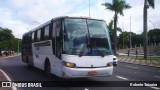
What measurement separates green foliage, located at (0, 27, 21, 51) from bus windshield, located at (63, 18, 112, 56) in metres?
119

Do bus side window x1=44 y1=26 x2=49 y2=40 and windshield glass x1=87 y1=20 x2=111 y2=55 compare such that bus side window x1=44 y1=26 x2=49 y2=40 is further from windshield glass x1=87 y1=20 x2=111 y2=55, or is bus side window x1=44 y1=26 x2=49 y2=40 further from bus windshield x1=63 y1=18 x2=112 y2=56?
windshield glass x1=87 y1=20 x2=111 y2=55

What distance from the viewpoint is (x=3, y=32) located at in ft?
462

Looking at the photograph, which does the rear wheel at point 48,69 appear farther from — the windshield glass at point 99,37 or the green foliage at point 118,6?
the green foliage at point 118,6

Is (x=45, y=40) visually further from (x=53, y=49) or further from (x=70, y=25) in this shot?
(x=70, y=25)

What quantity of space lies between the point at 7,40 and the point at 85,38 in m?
132

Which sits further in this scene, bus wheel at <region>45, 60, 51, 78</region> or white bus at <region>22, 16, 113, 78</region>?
bus wheel at <region>45, 60, 51, 78</region>

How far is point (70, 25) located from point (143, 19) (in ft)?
102

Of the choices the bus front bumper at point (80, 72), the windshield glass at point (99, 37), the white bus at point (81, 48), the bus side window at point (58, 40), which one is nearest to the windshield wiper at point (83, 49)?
the white bus at point (81, 48)

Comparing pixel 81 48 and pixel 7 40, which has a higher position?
pixel 7 40

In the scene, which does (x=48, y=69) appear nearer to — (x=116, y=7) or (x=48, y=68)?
(x=48, y=68)

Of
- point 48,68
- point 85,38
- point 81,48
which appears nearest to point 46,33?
point 48,68

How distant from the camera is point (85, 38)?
1270 centimetres

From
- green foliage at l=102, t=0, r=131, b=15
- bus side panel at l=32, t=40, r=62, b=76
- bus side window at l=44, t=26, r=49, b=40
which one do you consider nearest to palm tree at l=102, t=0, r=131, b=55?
green foliage at l=102, t=0, r=131, b=15

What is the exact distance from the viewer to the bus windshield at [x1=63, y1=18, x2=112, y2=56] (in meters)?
12.5
